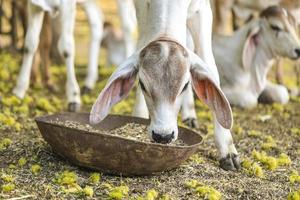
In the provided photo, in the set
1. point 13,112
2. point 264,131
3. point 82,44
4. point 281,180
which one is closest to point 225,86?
point 264,131

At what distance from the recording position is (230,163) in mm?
4906

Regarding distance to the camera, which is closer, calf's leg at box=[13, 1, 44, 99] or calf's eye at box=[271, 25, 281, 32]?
calf's leg at box=[13, 1, 44, 99]

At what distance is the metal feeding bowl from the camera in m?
4.24

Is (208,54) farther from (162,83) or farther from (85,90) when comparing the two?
(85,90)

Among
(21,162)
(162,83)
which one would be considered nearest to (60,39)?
(21,162)

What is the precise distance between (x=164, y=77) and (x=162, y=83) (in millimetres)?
36

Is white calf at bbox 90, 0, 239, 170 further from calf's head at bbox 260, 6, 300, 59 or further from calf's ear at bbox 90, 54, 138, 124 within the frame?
calf's head at bbox 260, 6, 300, 59

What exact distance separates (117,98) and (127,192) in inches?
22.5

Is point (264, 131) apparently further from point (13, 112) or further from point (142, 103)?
point (13, 112)

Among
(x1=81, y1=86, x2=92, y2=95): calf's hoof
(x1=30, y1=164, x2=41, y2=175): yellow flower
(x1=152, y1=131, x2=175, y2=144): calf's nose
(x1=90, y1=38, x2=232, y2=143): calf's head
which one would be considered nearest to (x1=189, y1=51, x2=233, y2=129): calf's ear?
(x1=90, y1=38, x2=232, y2=143): calf's head

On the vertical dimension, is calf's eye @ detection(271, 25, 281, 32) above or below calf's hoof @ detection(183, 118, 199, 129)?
above

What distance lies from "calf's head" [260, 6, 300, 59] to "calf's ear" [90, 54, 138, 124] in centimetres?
314

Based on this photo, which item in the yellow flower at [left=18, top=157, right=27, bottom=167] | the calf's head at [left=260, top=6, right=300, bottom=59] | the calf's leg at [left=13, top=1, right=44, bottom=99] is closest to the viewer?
the yellow flower at [left=18, top=157, right=27, bottom=167]

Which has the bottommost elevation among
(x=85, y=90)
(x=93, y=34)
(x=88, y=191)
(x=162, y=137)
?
(x=85, y=90)
